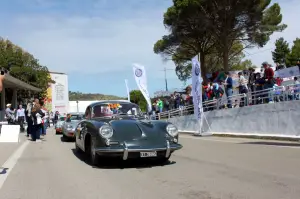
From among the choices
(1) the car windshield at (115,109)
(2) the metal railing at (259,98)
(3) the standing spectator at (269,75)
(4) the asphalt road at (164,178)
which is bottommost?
(4) the asphalt road at (164,178)

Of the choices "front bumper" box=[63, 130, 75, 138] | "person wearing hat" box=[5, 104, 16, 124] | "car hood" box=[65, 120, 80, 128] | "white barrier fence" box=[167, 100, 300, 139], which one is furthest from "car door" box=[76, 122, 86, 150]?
"person wearing hat" box=[5, 104, 16, 124]

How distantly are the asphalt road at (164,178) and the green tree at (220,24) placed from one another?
27.3m

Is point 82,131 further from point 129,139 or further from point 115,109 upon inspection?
point 129,139

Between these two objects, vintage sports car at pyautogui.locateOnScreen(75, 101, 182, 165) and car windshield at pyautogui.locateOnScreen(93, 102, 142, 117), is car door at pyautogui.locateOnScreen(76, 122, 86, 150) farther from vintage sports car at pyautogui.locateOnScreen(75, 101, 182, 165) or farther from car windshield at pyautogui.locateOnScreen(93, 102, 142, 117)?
car windshield at pyautogui.locateOnScreen(93, 102, 142, 117)

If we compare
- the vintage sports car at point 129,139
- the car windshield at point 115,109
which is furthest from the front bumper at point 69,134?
the vintage sports car at point 129,139

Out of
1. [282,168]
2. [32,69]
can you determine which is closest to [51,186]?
[282,168]

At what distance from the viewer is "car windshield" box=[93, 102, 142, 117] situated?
9695 mm

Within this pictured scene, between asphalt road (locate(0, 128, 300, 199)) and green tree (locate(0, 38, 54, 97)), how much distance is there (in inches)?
1507

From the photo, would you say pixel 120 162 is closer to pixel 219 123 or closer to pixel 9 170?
pixel 9 170

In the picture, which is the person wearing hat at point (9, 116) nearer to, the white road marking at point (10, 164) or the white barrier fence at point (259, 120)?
the white barrier fence at point (259, 120)

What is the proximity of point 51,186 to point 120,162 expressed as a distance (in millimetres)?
2607

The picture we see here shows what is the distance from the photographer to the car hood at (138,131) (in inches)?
309

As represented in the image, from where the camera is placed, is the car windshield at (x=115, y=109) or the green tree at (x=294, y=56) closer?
the car windshield at (x=115, y=109)

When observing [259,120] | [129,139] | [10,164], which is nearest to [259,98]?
[259,120]
